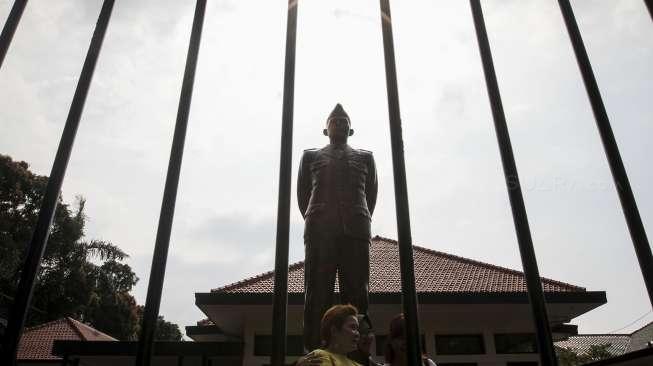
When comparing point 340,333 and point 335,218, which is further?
point 335,218

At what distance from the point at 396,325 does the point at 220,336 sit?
1580 centimetres

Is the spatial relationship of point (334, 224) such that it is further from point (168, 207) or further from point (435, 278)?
point (435, 278)

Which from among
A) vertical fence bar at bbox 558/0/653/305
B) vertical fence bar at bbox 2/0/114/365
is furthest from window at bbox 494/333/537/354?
vertical fence bar at bbox 2/0/114/365

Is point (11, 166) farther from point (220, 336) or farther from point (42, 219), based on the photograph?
point (42, 219)

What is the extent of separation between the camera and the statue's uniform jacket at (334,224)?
3.43 m

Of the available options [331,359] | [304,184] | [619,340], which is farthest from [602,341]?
[331,359]

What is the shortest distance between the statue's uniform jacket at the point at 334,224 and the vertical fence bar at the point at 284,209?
5.37 ft

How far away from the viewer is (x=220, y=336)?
1742cm

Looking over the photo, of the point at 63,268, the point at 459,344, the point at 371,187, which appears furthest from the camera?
the point at 63,268

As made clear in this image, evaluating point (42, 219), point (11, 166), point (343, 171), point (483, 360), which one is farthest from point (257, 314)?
point (11, 166)

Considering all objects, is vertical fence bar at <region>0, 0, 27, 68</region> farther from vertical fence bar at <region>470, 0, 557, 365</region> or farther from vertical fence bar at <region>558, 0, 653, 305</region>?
vertical fence bar at <region>558, 0, 653, 305</region>

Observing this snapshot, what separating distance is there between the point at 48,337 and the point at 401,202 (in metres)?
27.6

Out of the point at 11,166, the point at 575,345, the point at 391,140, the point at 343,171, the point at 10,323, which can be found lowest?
the point at 10,323

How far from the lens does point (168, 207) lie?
5.89ft
